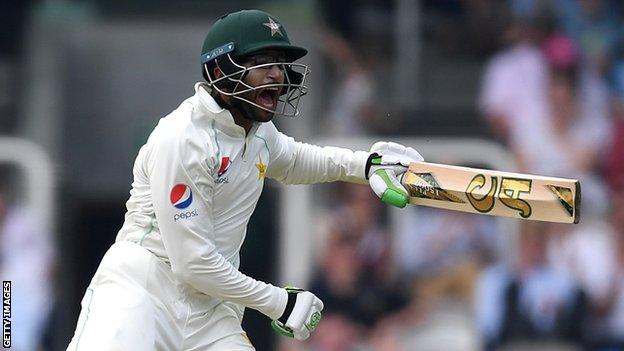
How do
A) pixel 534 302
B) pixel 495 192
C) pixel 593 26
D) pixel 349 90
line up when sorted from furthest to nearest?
pixel 593 26, pixel 349 90, pixel 534 302, pixel 495 192

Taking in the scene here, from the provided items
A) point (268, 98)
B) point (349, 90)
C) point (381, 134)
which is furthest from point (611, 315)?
point (268, 98)

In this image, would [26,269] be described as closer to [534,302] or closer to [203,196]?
[534,302]

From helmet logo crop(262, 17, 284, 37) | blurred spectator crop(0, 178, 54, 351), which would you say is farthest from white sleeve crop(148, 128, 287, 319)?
blurred spectator crop(0, 178, 54, 351)

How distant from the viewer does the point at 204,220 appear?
4297 millimetres

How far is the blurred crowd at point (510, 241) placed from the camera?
7.71 m

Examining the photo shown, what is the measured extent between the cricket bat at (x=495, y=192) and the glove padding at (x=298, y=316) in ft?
1.73

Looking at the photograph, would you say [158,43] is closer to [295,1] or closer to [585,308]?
[295,1]

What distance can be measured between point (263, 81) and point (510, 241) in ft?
12.5

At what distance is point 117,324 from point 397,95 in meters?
4.50

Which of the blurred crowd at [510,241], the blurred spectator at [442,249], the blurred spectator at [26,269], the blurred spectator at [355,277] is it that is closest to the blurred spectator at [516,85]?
the blurred crowd at [510,241]

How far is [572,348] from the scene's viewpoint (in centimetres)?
773

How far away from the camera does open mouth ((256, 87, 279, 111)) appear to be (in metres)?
4.35

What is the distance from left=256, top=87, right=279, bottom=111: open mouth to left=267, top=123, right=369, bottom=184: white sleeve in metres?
0.33

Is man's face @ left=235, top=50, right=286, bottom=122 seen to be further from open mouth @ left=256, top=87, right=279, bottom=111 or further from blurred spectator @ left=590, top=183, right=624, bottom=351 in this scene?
blurred spectator @ left=590, top=183, right=624, bottom=351
